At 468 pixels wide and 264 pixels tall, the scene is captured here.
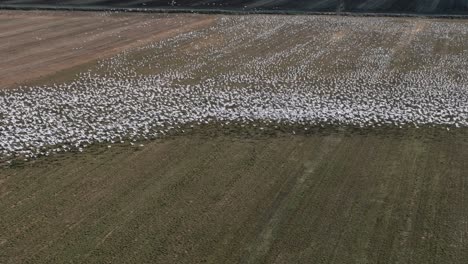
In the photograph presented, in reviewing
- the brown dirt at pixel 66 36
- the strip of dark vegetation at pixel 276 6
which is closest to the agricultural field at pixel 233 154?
the brown dirt at pixel 66 36

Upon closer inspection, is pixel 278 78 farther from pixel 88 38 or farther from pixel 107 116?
pixel 88 38

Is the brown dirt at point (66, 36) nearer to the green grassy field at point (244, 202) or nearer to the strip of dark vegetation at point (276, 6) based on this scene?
the strip of dark vegetation at point (276, 6)

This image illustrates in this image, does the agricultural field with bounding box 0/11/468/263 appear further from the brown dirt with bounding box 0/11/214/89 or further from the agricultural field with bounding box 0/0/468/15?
the agricultural field with bounding box 0/0/468/15

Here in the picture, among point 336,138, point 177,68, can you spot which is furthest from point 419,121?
point 177,68

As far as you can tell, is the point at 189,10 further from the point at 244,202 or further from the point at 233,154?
the point at 244,202

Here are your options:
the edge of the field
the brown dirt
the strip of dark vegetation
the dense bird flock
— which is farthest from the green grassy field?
the strip of dark vegetation

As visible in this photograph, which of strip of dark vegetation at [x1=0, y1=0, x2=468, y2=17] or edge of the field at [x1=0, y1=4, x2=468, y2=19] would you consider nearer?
edge of the field at [x1=0, y1=4, x2=468, y2=19]

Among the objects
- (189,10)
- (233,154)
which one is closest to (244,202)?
(233,154)
